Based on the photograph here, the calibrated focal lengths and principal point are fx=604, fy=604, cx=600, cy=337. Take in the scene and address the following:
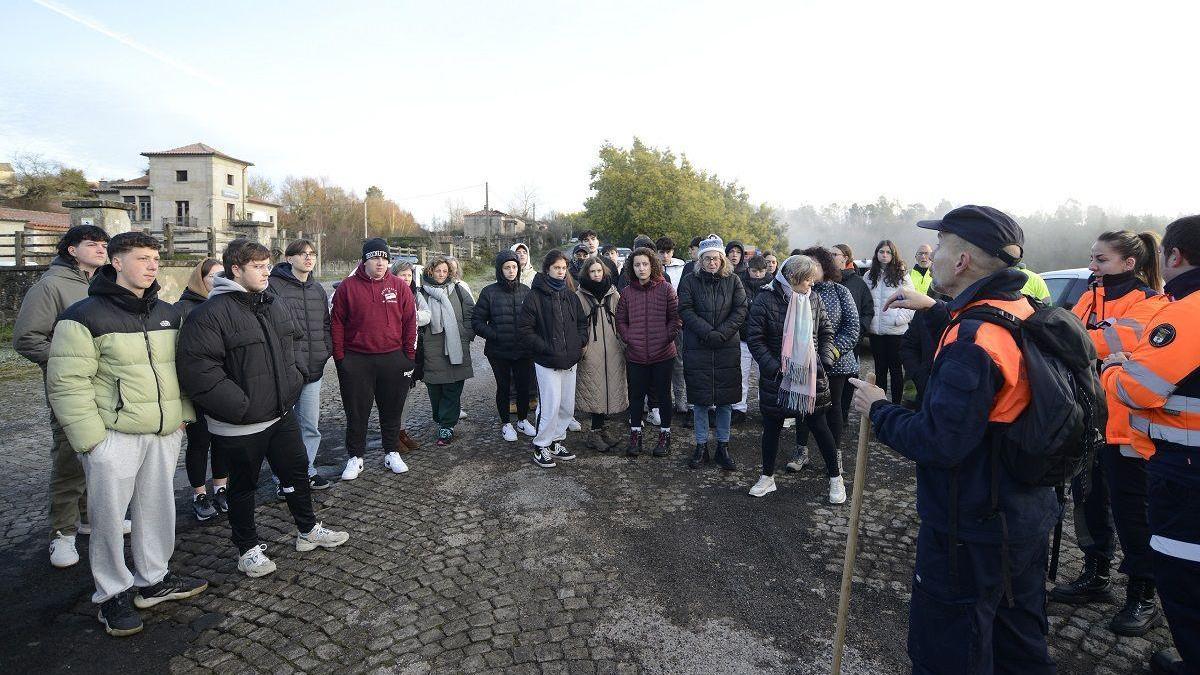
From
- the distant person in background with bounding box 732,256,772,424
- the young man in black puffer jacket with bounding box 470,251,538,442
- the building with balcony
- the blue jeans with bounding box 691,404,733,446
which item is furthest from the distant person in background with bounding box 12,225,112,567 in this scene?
the building with balcony

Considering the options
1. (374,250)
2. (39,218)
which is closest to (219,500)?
(374,250)

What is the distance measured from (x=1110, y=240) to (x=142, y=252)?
19.0 feet

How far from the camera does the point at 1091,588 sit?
11.8 feet

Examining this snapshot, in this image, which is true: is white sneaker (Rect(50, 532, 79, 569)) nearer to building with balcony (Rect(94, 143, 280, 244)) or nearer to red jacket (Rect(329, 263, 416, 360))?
red jacket (Rect(329, 263, 416, 360))

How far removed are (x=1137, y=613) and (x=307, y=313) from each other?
613cm

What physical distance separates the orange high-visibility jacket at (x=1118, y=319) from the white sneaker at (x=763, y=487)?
2.40 m

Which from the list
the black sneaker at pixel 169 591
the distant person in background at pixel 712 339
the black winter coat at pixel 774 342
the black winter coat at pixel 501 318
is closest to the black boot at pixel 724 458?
the distant person in background at pixel 712 339

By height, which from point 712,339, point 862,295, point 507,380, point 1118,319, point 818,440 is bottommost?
point 818,440

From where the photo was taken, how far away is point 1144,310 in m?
3.50

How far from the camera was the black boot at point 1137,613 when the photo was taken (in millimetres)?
3270

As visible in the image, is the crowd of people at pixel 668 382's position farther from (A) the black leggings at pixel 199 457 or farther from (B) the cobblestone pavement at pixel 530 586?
(B) the cobblestone pavement at pixel 530 586

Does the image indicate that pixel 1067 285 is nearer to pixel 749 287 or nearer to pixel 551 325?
pixel 749 287

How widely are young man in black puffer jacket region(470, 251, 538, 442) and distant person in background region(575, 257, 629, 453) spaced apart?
→ 0.73 m

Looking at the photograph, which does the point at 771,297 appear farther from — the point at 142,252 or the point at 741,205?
the point at 741,205
